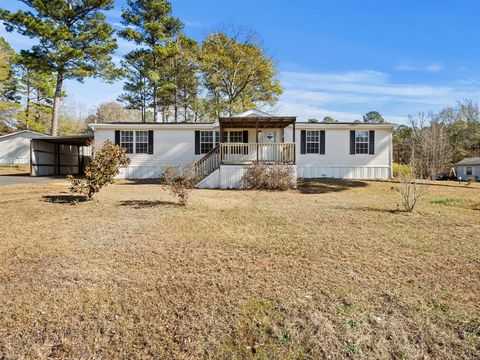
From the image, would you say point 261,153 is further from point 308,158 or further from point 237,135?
point 308,158

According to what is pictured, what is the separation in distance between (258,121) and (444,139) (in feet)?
92.6

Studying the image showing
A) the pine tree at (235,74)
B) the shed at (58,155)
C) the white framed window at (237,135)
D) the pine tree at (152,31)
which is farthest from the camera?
the pine tree at (235,74)

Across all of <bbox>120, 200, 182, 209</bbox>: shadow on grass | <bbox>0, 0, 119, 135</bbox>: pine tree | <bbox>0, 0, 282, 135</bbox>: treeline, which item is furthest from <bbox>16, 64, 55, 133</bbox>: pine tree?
<bbox>120, 200, 182, 209</bbox>: shadow on grass

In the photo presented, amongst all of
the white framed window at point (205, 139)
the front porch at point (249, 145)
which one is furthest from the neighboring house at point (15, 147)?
the front porch at point (249, 145)

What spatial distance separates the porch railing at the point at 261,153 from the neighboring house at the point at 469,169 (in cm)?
2764

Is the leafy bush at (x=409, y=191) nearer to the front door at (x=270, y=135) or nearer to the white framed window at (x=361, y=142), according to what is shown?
the front door at (x=270, y=135)

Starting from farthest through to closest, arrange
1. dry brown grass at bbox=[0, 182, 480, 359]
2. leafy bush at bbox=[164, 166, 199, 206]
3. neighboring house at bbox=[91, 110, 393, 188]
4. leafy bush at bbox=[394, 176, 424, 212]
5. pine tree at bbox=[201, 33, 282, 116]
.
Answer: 1. pine tree at bbox=[201, 33, 282, 116]
2. neighboring house at bbox=[91, 110, 393, 188]
3. leafy bush at bbox=[164, 166, 199, 206]
4. leafy bush at bbox=[394, 176, 424, 212]
5. dry brown grass at bbox=[0, 182, 480, 359]

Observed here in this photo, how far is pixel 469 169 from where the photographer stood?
3550 cm

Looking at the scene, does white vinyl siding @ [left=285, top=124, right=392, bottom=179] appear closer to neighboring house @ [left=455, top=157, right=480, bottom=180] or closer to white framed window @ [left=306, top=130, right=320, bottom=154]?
white framed window @ [left=306, top=130, right=320, bottom=154]

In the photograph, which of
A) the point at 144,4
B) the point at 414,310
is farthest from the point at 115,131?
the point at 414,310

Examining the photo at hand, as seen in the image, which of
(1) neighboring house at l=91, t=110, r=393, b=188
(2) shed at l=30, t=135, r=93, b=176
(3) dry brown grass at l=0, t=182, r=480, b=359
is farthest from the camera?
(2) shed at l=30, t=135, r=93, b=176

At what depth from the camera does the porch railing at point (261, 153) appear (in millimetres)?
14383

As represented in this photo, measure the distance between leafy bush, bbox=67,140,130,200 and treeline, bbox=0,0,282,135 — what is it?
17.4 m

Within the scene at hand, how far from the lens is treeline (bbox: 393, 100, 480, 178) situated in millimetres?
32656
